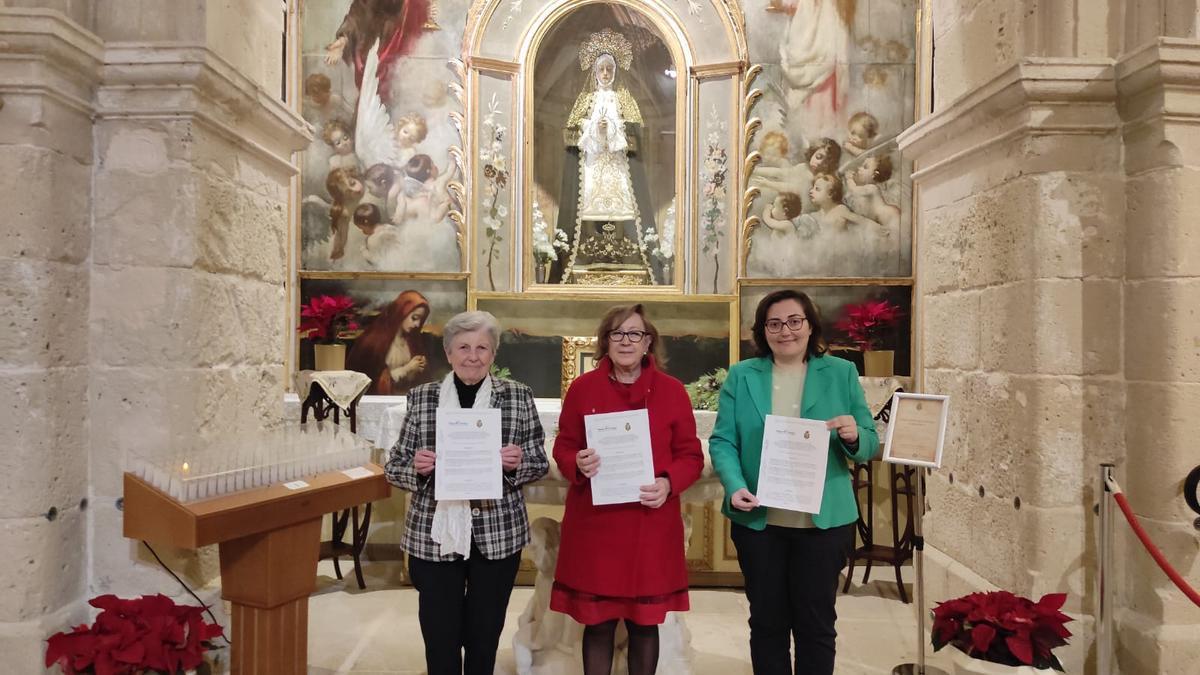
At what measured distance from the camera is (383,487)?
2789 mm

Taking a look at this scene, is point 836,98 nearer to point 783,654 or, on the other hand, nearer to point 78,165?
point 783,654

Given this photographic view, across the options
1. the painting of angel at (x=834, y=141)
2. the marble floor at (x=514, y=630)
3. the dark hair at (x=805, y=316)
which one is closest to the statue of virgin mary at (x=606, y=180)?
the painting of angel at (x=834, y=141)

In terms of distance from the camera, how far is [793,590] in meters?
2.63

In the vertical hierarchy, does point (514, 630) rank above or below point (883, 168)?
below

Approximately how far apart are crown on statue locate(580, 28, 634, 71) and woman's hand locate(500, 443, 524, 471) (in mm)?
5241

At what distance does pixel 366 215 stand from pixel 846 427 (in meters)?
5.00

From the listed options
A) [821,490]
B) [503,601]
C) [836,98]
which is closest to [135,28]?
→ [503,601]

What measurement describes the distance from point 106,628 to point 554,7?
5.86 m

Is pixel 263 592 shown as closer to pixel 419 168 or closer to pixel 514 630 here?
pixel 514 630

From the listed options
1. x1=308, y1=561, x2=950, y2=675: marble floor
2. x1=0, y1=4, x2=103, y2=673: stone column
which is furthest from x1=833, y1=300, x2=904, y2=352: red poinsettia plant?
x1=0, y1=4, x2=103, y2=673: stone column

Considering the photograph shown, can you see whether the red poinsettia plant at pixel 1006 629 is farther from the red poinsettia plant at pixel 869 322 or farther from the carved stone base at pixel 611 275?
the carved stone base at pixel 611 275

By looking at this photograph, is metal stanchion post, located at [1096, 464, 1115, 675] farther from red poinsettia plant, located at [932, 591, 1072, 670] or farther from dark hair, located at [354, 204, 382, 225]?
dark hair, located at [354, 204, 382, 225]

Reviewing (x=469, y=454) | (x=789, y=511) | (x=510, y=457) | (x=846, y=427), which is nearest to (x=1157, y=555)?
(x=846, y=427)

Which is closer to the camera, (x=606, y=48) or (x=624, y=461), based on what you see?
(x=624, y=461)
